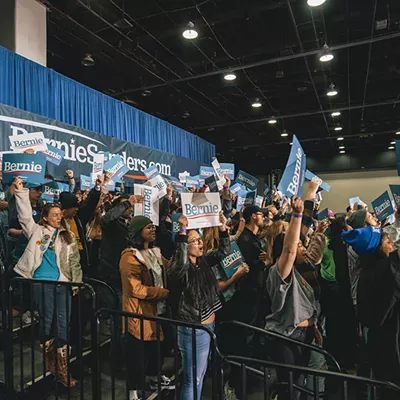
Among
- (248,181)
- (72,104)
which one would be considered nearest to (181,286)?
(248,181)

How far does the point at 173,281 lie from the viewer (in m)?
2.92

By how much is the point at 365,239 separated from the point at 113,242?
2.37m

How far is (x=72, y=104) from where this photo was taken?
755 centimetres

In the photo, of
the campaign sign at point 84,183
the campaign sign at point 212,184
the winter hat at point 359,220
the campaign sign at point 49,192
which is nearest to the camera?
the winter hat at point 359,220

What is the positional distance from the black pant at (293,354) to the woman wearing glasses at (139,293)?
918mm

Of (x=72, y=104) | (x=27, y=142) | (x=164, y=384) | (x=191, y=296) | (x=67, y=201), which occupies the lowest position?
(x=164, y=384)

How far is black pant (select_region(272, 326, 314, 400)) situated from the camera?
261 centimetres

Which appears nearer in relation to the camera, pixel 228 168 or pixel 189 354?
pixel 189 354

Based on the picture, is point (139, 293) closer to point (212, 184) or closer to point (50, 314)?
point (50, 314)

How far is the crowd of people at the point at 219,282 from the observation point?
8.70 feet

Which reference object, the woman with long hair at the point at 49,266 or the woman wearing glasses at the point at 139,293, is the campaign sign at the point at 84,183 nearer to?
the woman with long hair at the point at 49,266

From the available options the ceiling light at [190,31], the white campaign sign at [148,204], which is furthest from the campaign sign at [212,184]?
the ceiling light at [190,31]

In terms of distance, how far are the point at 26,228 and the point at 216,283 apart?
5.52 ft

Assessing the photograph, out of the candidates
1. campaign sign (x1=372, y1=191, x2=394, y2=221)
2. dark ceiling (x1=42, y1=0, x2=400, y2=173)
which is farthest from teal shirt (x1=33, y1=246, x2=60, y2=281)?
dark ceiling (x1=42, y1=0, x2=400, y2=173)
